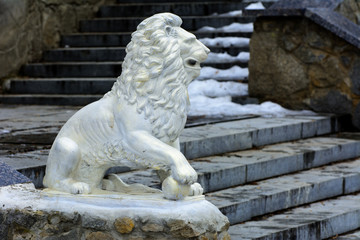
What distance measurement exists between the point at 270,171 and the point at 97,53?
177 inches

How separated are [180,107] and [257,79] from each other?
504cm

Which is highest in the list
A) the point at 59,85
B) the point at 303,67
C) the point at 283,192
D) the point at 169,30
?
the point at 169,30

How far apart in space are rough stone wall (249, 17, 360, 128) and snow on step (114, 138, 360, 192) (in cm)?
90

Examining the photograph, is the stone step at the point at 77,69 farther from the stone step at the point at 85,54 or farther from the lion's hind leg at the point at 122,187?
the lion's hind leg at the point at 122,187

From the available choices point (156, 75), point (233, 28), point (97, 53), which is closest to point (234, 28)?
point (233, 28)

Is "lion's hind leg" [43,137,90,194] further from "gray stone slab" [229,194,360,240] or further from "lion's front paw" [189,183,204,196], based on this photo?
"gray stone slab" [229,194,360,240]

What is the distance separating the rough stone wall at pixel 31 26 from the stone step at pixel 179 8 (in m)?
0.59

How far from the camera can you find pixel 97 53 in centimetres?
1059

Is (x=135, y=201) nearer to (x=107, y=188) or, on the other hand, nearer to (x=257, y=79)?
(x=107, y=188)

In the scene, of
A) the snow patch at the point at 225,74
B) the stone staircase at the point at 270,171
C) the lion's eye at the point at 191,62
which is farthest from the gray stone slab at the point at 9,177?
the snow patch at the point at 225,74

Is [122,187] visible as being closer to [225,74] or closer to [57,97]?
[57,97]

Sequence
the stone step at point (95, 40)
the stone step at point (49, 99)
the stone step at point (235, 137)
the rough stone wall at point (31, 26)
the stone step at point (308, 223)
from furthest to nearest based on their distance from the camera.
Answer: the stone step at point (95, 40) → the rough stone wall at point (31, 26) → the stone step at point (49, 99) → the stone step at point (235, 137) → the stone step at point (308, 223)

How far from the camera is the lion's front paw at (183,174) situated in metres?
4.11

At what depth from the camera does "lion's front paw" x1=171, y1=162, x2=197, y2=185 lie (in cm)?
411
